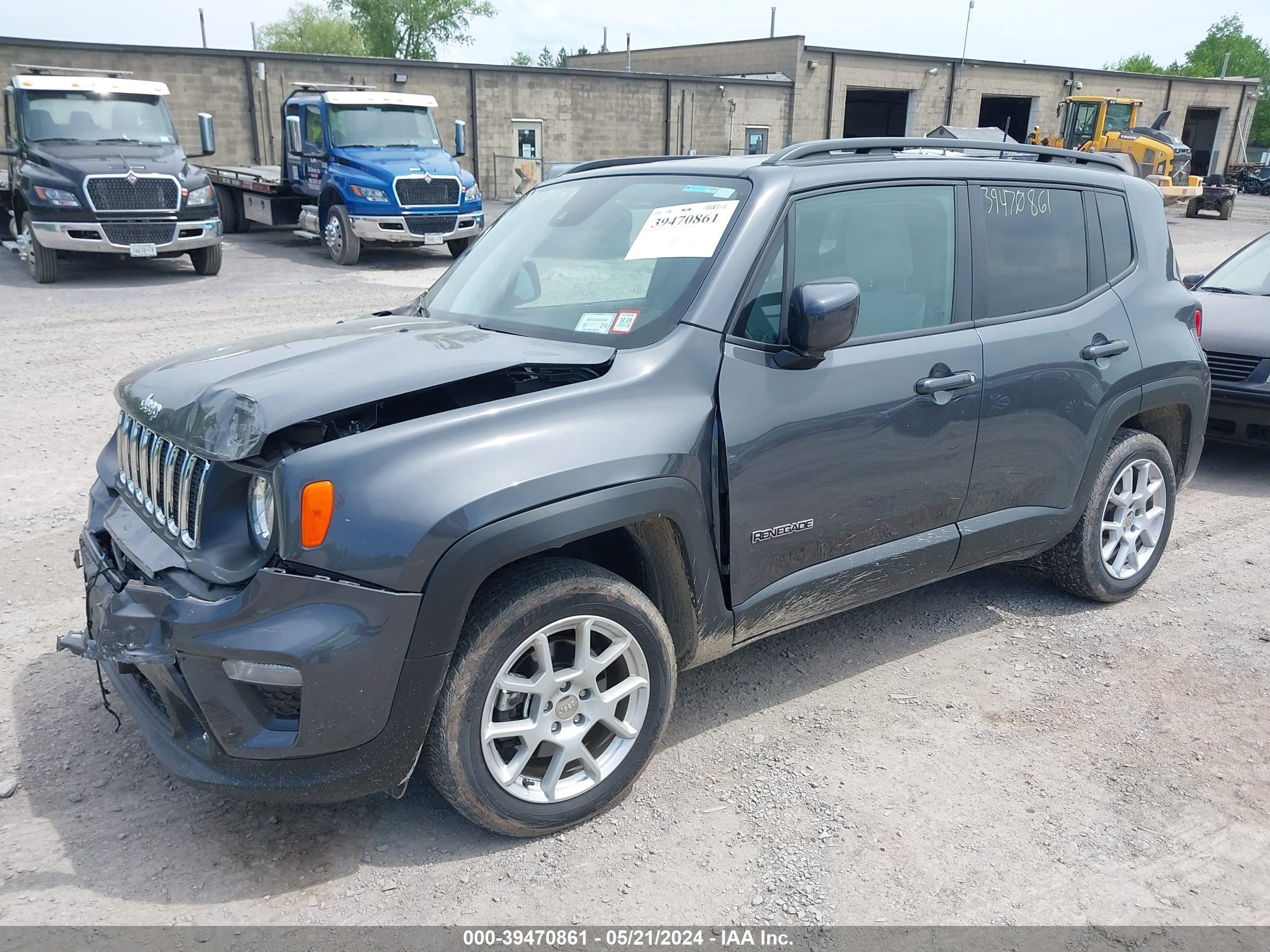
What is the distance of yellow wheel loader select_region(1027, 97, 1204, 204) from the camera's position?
2798cm

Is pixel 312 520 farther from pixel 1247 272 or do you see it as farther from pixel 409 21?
pixel 409 21

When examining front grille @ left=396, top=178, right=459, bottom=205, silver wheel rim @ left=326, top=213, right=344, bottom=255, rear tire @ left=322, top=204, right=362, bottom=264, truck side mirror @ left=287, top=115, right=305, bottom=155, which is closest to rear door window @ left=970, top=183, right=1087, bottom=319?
front grille @ left=396, top=178, right=459, bottom=205

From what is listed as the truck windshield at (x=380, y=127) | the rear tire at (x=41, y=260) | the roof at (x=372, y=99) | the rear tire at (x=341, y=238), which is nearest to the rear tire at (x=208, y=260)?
the rear tire at (x=41, y=260)

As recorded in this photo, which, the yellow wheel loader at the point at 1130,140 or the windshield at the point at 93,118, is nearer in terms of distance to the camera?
the windshield at the point at 93,118

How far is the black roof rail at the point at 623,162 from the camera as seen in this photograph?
157 inches

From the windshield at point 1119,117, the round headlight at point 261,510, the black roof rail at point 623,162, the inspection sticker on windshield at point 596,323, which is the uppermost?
the windshield at point 1119,117

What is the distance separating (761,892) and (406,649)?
Answer: 119 centimetres

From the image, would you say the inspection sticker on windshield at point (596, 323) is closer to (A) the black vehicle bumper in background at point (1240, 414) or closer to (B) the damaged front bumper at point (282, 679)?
(B) the damaged front bumper at point (282, 679)

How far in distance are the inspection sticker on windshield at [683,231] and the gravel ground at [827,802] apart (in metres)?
1.65

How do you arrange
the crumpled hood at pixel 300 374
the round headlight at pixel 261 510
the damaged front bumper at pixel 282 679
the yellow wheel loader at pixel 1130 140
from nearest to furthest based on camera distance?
the damaged front bumper at pixel 282 679
the round headlight at pixel 261 510
the crumpled hood at pixel 300 374
the yellow wheel loader at pixel 1130 140

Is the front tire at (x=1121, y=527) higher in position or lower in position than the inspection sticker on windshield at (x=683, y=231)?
lower

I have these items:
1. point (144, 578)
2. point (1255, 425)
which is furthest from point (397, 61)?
point (144, 578)

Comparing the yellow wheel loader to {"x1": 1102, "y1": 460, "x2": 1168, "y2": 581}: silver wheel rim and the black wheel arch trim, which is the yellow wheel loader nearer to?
{"x1": 1102, "y1": 460, "x2": 1168, "y2": 581}: silver wheel rim

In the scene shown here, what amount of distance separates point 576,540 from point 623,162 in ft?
6.39
